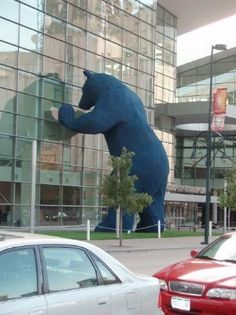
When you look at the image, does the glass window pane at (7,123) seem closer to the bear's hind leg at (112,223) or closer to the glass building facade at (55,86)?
the glass building facade at (55,86)

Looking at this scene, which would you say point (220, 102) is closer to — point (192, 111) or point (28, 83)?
point (28, 83)

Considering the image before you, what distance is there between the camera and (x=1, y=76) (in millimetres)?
36031

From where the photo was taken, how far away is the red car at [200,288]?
25.9 feet

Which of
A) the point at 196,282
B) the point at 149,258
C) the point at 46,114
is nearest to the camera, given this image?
the point at 196,282

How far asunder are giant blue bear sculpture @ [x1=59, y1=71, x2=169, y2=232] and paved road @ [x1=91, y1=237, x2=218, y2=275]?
5955mm

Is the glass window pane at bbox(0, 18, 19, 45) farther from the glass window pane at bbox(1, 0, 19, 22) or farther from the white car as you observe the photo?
the white car

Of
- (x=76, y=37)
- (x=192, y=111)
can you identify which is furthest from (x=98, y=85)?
(x=192, y=111)

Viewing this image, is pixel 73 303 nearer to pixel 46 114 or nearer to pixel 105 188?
pixel 105 188

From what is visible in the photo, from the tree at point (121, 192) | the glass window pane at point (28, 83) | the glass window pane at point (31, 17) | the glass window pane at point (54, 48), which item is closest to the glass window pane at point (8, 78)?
the glass window pane at point (28, 83)

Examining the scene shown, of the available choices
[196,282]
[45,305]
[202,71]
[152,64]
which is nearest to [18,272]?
[45,305]

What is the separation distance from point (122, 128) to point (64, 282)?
3039cm

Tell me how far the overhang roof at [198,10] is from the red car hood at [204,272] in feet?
164

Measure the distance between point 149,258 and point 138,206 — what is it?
6831mm

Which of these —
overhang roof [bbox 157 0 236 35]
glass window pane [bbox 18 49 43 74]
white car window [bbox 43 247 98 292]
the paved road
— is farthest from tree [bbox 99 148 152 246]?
overhang roof [bbox 157 0 236 35]
